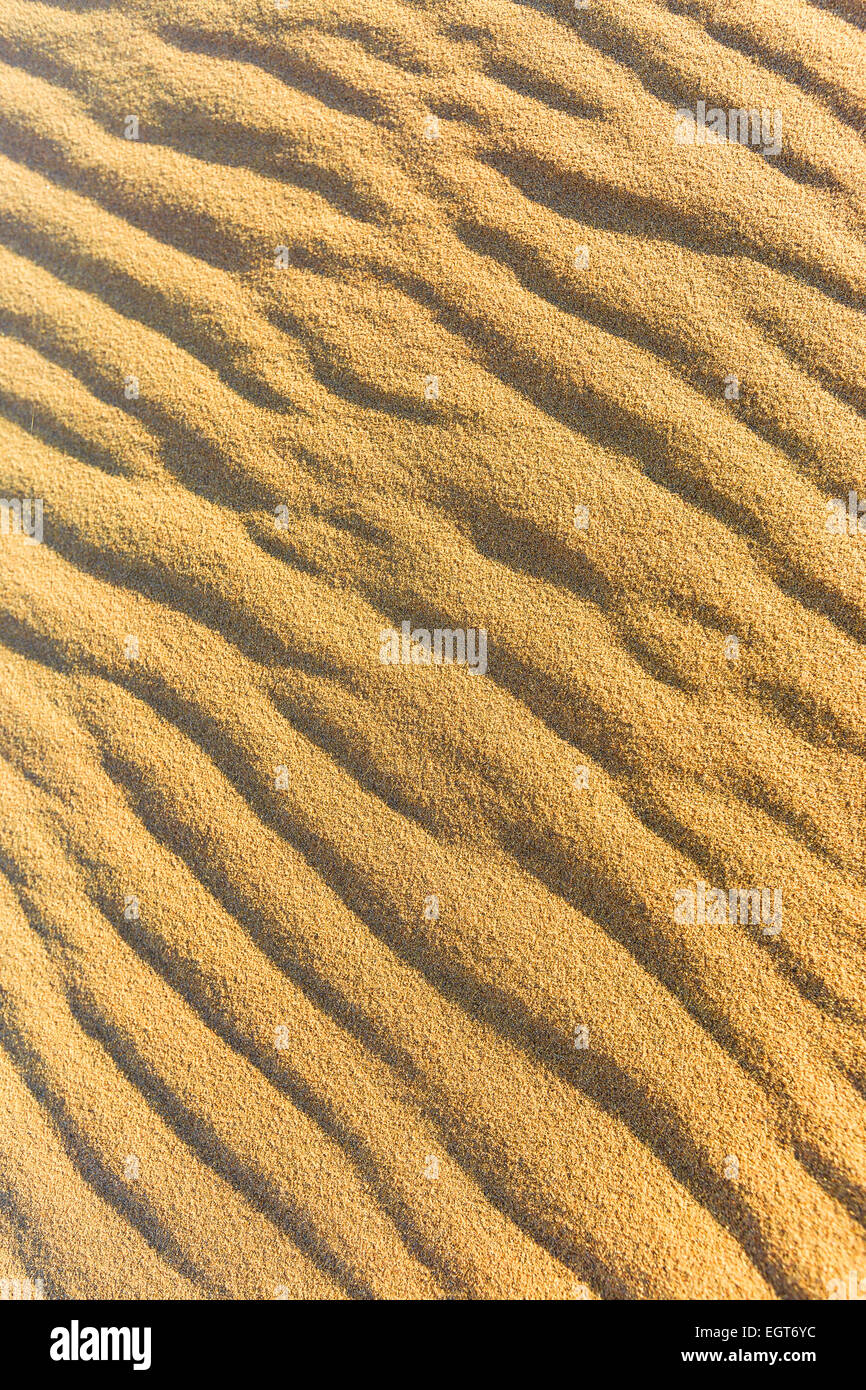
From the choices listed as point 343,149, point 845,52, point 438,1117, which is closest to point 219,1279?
point 438,1117

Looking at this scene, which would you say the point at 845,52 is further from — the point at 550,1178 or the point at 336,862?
the point at 550,1178

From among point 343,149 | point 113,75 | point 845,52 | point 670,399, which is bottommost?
point 670,399

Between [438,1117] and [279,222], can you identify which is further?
[279,222]

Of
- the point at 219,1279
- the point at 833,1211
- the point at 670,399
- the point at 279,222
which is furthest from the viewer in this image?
the point at 279,222

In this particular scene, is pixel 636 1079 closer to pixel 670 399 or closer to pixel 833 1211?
pixel 833 1211

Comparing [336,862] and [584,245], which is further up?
[584,245]

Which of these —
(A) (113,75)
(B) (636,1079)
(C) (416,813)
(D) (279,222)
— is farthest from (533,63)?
(B) (636,1079)

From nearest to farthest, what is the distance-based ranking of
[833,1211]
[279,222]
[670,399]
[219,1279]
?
[833,1211]
[219,1279]
[670,399]
[279,222]
